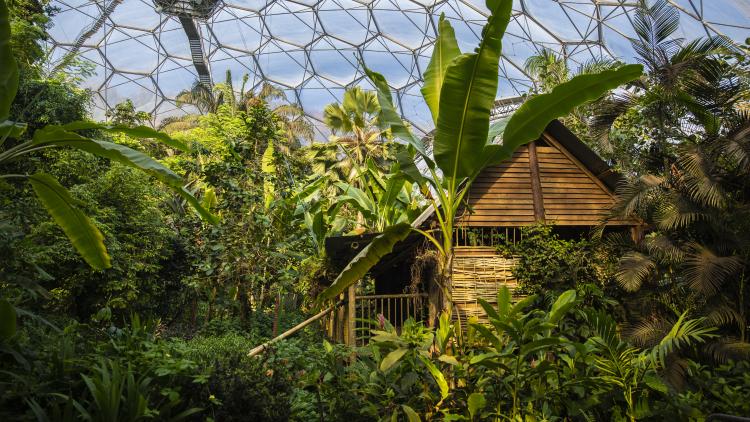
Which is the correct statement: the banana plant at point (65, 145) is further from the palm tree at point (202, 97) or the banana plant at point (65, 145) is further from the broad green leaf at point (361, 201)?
the palm tree at point (202, 97)

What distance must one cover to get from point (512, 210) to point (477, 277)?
154cm

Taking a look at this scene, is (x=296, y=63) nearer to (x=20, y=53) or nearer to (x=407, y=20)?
(x=407, y=20)

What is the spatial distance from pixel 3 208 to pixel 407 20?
28055 mm

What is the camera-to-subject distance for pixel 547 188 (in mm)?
12266

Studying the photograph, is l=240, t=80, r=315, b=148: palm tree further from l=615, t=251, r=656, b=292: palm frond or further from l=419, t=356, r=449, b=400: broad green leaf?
l=419, t=356, r=449, b=400: broad green leaf

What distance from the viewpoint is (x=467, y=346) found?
6.81m

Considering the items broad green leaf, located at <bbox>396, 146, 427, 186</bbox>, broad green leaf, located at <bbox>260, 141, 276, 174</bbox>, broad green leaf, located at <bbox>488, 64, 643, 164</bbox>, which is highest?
broad green leaf, located at <bbox>260, 141, 276, 174</bbox>

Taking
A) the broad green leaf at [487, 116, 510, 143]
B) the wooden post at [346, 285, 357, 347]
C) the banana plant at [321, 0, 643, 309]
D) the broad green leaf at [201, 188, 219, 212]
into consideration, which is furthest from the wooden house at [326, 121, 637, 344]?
the broad green leaf at [201, 188, 219, 212]

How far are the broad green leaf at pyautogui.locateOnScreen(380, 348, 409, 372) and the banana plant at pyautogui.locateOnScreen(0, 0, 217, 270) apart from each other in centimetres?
244

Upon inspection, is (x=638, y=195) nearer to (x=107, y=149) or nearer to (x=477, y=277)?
(x=477, y=277)

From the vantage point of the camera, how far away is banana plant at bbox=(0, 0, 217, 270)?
5.98 m

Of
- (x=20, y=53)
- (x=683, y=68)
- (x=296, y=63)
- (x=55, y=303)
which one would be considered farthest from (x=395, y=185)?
(x=296, y=63)

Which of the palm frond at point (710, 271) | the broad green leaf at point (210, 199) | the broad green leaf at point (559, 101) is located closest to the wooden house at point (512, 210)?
the palm frond at point (710, 271)

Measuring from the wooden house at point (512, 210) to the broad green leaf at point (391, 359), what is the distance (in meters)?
4.85
